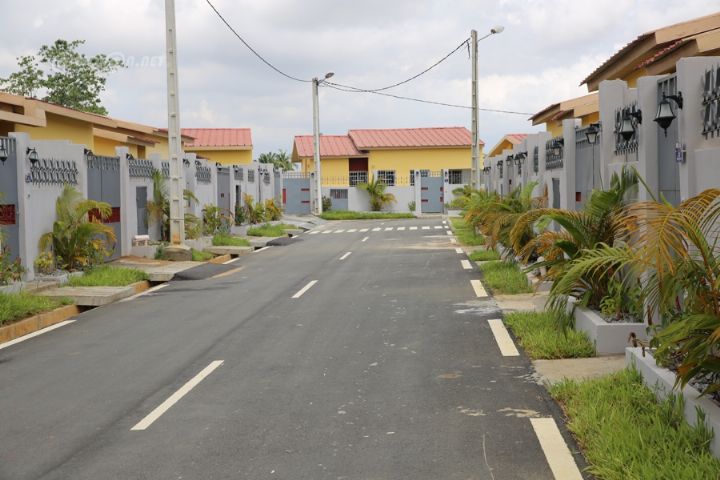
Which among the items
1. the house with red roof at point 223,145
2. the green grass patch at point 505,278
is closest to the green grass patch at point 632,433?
the green grass patch at point 505,278

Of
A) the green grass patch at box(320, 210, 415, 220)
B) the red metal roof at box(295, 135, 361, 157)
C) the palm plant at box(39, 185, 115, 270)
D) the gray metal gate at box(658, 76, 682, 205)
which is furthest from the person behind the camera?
the red metal roof at box(295, 135, 361, 157)

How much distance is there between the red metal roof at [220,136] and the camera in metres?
52.5

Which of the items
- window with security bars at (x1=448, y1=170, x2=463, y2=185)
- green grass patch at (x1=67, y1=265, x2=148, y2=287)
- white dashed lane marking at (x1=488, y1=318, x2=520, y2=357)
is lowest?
white dashed lane marking at (x1=488, y1=318, x2=520, y2=357)

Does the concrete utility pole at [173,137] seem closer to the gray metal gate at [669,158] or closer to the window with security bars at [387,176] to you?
the gray metal gate at [669,158]

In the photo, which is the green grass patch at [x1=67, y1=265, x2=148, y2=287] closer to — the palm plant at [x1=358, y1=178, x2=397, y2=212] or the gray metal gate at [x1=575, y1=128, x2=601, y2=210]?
the gray metal gate at [x1=575, y1=128, x2=601, y2=210]

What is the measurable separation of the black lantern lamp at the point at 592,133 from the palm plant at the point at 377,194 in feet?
137

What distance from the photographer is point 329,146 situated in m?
60.0

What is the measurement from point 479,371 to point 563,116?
18678 millimetres

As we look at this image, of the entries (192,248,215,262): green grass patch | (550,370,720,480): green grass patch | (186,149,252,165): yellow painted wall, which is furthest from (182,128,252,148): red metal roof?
(550,370,720,480): green grass patch

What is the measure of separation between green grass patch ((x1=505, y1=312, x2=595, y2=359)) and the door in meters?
13.9

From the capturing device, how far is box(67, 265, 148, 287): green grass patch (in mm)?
15586

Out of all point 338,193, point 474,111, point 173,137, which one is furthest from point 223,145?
point 173,137

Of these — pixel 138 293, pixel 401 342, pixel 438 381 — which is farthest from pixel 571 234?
pixel 138 293

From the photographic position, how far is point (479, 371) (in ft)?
26.8
